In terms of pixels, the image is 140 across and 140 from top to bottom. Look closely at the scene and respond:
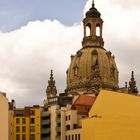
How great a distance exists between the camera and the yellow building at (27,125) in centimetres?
13512

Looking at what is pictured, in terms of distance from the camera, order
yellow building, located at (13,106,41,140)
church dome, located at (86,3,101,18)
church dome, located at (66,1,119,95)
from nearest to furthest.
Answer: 1. yellow building, located at (13,106,41,140)
2. church dome, located at (66,1,119,95)
3. church dome, located at (86,3,101,18)

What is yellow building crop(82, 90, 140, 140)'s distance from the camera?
→ 368 feet

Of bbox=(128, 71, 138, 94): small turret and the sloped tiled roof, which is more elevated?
bbox=(128, 71, 138, 94): small turret

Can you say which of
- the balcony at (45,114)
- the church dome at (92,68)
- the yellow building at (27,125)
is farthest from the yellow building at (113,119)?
the church dome at (92,68)

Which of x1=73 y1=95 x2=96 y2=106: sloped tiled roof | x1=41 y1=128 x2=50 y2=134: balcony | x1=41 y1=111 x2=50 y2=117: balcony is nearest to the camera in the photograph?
x1=73 y1=95 x2=96 y2=106: sloped tiled roof

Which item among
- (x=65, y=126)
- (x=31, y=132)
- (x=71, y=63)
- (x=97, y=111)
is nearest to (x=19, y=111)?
(x=31, y=132)

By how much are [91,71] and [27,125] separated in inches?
1461

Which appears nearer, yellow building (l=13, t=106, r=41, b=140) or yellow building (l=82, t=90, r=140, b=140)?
yellow building (l=82, t=90, r=140, b=140)

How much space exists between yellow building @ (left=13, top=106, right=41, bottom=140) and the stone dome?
31.5 m

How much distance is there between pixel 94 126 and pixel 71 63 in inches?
2532

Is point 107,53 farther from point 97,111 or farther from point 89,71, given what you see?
point 97,111

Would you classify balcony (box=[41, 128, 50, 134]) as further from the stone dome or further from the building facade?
the stone dome

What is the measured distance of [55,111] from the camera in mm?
131625

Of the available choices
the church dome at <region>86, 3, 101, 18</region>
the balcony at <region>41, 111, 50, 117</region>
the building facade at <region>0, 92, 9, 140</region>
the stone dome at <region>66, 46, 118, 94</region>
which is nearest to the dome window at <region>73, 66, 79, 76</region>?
the stone dome at <region>66, 46, 118, 94</region>
